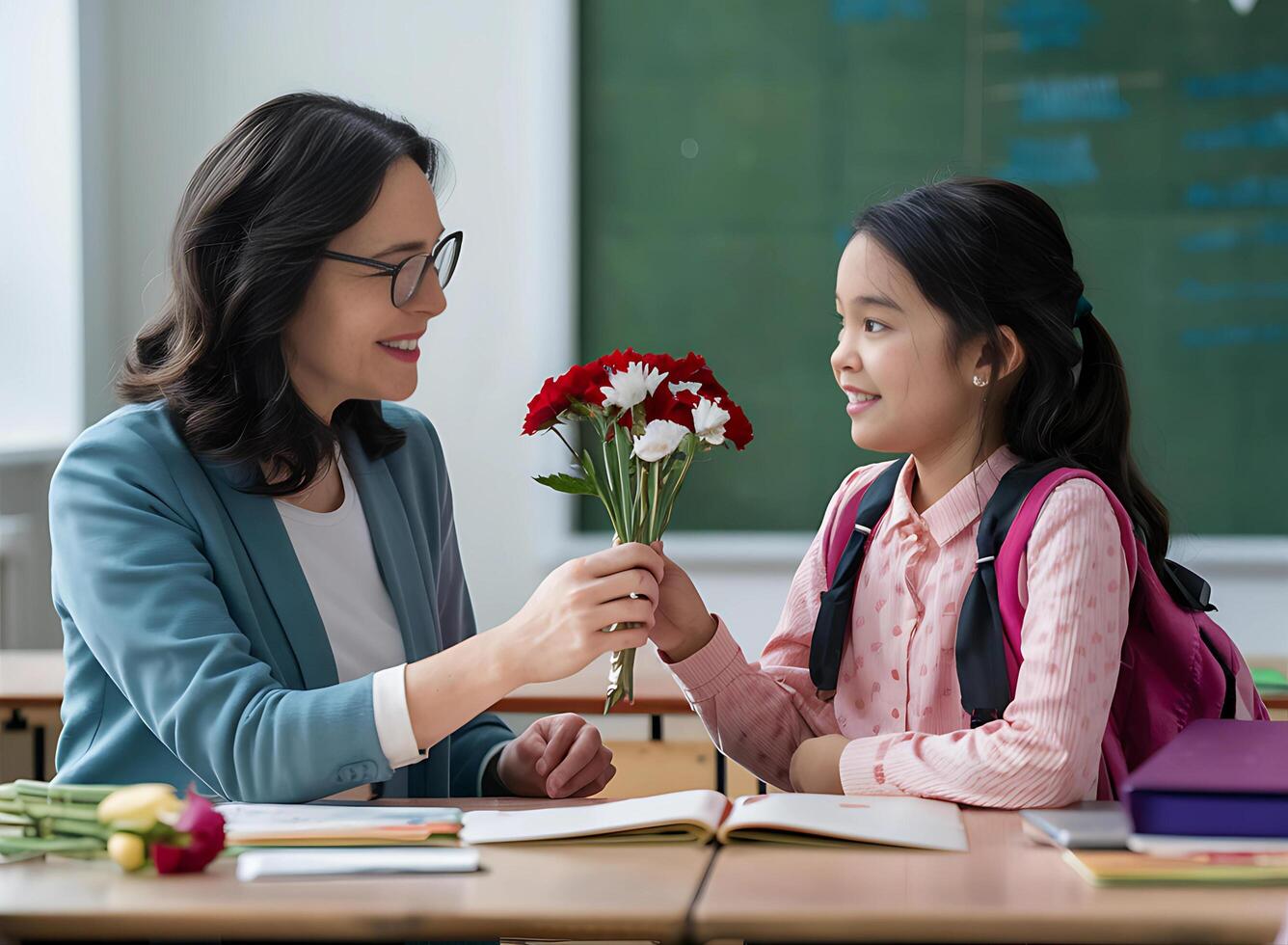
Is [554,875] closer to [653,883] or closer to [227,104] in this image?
[653,883]

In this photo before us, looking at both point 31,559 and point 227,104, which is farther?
point 227,104

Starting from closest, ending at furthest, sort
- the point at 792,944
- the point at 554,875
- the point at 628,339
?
1. the point at 792,944
2. the point at 554,875
3. the point at 628,339

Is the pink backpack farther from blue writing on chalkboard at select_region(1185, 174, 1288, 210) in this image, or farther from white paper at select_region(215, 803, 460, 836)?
blue writing on chalkboard at select_region(1185, 174, 1288, 210)

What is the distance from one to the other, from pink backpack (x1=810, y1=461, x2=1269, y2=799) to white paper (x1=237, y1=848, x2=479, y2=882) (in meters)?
0.65

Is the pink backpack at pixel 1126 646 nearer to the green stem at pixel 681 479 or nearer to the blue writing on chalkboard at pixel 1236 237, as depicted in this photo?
the green stem at pixel 681 479

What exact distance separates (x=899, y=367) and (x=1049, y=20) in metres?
2.85

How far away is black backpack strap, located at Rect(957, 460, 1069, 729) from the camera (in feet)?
5.09

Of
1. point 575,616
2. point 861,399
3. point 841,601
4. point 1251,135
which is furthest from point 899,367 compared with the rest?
point 1251,135

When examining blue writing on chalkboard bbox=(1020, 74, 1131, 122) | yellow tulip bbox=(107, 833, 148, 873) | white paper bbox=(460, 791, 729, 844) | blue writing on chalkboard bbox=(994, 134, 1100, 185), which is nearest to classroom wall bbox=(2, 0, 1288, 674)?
blue writing on chalkboard bbox=(994, 134, 1100, 185)

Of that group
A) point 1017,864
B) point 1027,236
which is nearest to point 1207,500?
point 1027,236

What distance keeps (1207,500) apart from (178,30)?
3564 mm

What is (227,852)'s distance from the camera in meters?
1.24

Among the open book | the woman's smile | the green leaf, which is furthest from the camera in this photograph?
the woman's smile

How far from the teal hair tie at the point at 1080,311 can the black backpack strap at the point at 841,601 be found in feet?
0.96
